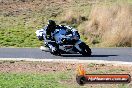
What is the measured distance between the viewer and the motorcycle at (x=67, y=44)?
24.7 metres

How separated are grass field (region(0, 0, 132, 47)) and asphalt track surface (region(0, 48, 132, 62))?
2830mm

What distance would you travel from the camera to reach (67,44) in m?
24.9

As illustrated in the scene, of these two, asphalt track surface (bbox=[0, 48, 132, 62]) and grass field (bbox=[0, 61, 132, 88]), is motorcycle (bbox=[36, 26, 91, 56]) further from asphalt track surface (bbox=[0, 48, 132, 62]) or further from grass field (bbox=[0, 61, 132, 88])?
grass field (bbox=[0, 61, 132, 88])

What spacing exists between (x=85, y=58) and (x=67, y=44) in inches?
58.5

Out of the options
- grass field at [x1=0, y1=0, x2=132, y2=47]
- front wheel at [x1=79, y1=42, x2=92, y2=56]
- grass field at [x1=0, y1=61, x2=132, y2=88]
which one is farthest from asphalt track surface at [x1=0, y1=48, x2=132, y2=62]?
grass field at [x1=0, y1=0, x2=132, y2=47]

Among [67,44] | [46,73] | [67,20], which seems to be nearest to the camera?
[46,73]

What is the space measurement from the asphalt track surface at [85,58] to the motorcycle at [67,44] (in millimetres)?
265

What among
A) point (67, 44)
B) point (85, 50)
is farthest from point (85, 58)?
point (67, 44)

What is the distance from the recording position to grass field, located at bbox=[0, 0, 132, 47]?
30.8 meters

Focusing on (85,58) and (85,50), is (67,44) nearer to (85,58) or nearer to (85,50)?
(85,50)

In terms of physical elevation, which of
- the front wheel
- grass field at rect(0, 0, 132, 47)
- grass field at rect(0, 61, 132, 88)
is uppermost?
grass field at rect(0, 61, 132, 88)

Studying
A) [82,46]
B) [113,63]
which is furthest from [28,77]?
[82,46]

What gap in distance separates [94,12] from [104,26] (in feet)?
9.19

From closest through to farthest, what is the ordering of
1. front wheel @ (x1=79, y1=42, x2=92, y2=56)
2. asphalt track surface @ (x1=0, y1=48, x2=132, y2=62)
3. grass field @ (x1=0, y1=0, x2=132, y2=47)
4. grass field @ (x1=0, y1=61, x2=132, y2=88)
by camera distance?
grass field @ (x1=0, y1=61, x2=132, y2=88), asphalt track surface @ (x1=0, y1=48, x2=132, y2=62), front wheel @ (x1=79, y1=42, x2=92, y2=56), grass field @ (x1=0, y1=0, x2=132, y2=47)
